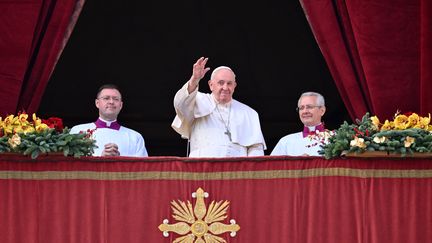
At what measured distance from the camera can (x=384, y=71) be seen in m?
8.83

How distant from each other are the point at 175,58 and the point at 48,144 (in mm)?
5390

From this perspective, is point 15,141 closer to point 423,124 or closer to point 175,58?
point 423,124

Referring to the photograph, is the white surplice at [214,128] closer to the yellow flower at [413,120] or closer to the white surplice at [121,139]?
the white surplice at [121,139]

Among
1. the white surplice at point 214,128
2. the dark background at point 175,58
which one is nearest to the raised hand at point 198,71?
the white surplice at point 214,128

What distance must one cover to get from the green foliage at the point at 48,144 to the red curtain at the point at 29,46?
96cm

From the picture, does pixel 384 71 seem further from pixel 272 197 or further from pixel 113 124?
pixel 113 124

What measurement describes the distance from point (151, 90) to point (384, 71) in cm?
511

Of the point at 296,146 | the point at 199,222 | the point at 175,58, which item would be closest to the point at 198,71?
the point at 199,222

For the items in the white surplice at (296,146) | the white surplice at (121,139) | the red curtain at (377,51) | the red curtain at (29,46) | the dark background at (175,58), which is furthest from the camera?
the dark background at (175,58)

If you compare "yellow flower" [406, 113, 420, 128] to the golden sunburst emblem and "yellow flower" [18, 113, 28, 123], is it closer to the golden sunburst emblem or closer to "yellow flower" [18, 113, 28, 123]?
the golden sunburst emblem

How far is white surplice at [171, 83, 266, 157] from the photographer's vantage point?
8.86 metres

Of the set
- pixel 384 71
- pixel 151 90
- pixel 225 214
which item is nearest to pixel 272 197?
pixel 225 214

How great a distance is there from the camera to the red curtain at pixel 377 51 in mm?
8789

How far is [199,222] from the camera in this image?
25.6 feet
